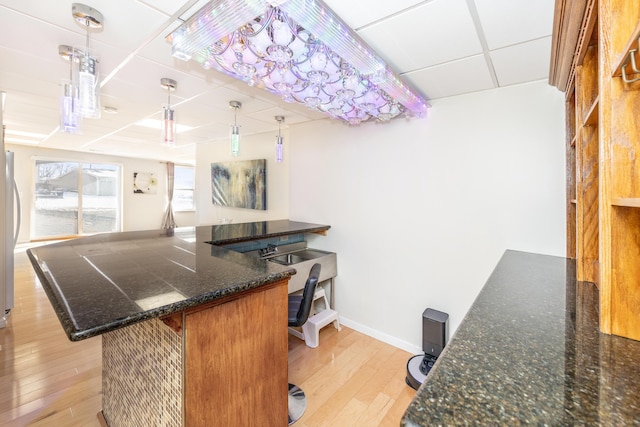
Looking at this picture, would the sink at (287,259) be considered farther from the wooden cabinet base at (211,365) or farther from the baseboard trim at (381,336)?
Result: the wooden cabinet base at (211,365)

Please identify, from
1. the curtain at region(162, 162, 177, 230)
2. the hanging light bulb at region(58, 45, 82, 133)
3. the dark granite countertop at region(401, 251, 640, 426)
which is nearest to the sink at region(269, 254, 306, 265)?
the hanging light bulb at region(58, 45, 82, 133)

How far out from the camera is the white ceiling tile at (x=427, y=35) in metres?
1.36

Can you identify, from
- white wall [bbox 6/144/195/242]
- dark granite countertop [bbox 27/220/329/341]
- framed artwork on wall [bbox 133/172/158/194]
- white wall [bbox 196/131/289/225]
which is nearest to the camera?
dark granite countertop [bbox 27/220/329/341]

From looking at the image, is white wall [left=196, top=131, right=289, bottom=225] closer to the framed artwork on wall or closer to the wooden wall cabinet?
the wooden wall cabinet

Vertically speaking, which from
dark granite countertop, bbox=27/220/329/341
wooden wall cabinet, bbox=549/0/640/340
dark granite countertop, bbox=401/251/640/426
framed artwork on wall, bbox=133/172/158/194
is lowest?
dark granite countertop, bbox=401/251/640/426

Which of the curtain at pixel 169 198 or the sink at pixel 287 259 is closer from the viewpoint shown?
the sink at pixel 287 259

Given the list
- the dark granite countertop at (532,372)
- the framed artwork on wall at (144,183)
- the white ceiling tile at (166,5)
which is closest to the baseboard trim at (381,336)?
the dark granite countertop at (532,372)

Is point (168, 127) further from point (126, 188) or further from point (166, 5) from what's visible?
point (126, 188)

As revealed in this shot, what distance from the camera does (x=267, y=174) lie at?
4.11 m

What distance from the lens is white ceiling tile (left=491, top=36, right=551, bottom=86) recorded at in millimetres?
1637

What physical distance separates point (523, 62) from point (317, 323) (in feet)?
8.90

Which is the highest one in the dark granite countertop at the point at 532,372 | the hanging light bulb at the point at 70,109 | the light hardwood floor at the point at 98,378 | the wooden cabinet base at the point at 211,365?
the hanging light bulb at the point at 70,109

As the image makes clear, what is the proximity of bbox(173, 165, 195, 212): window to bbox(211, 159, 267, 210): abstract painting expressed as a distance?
14.7 ft

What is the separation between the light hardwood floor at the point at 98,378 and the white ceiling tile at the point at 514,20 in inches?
97.2
